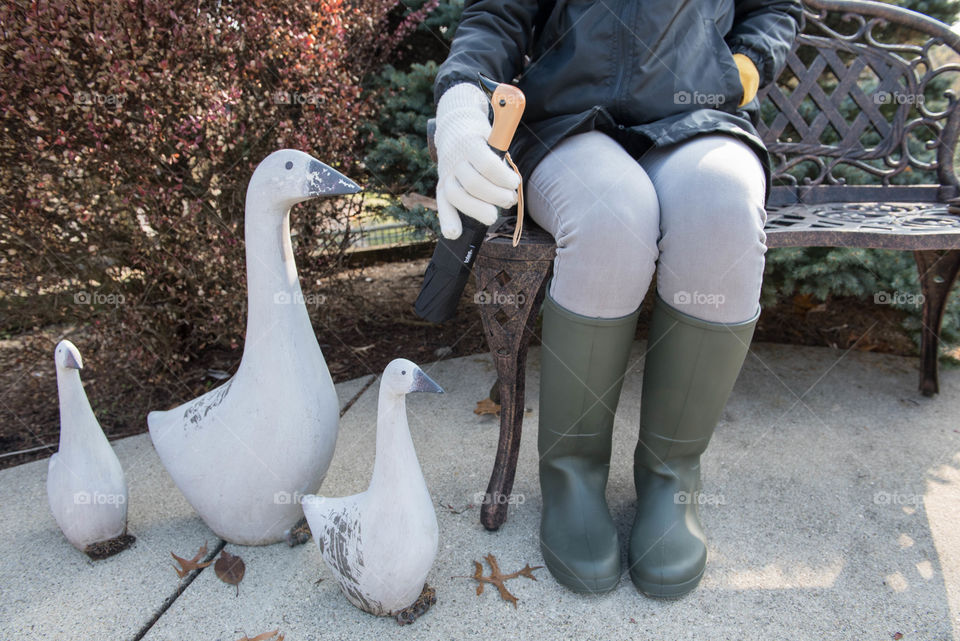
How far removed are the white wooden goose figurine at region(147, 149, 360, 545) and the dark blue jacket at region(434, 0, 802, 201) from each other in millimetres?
562

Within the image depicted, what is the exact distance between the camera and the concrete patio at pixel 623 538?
1394 millimetres

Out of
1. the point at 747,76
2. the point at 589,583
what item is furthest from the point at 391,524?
the point at 747,76

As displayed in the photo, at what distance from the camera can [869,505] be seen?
183 centimetres

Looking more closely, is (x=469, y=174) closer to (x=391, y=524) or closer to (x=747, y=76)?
(x=391, y=524)

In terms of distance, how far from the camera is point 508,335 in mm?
1617

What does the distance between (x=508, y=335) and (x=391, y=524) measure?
1.92ft

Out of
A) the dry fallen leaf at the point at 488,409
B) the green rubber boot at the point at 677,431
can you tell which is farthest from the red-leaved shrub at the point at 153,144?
the green rubber boot at the point at 677,431

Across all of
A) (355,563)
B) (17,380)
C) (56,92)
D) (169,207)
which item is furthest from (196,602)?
(17,380)

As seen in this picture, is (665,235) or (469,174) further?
(665,235)

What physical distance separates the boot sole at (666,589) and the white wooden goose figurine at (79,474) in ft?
4.52

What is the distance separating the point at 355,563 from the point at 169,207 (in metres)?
1.55

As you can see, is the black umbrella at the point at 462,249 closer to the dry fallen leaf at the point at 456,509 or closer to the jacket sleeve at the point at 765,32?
the dry fallen leaf at the point at 456,509

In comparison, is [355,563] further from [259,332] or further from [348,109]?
[348,109]

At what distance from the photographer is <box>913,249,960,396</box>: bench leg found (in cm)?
230
